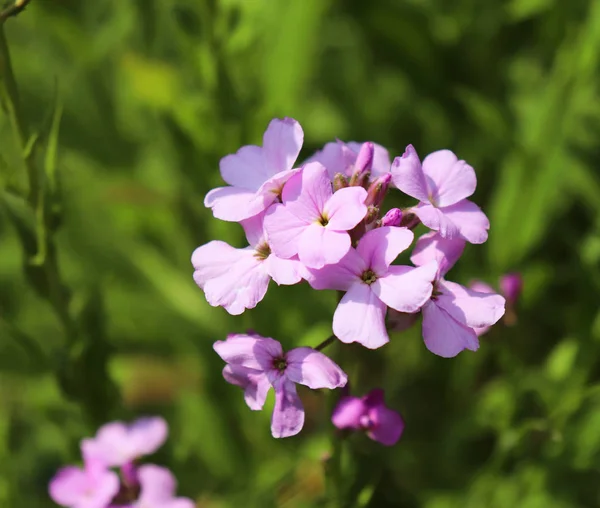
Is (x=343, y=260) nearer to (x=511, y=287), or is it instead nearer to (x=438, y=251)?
(x=438, y=251)

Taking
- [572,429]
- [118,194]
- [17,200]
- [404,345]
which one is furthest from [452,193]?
[118,194]

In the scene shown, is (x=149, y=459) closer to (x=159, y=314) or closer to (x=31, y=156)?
(x=159, y=314)

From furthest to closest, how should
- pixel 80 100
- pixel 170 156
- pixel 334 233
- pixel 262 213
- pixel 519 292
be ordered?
pixel 80 100 → pixel 170 156 → pixel 519 292 → pixel 262 213 → pixel 334 233

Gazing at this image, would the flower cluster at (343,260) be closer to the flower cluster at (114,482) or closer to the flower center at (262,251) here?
the flower center at (262,251)

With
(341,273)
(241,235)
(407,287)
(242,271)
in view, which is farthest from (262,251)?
(241,235)

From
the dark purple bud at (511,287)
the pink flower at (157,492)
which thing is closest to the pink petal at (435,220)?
the dark purple bud at (511,287)

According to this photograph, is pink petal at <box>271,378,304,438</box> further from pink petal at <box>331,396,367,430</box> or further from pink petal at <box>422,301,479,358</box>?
pink petal at <box>422,301,479,358</box>
